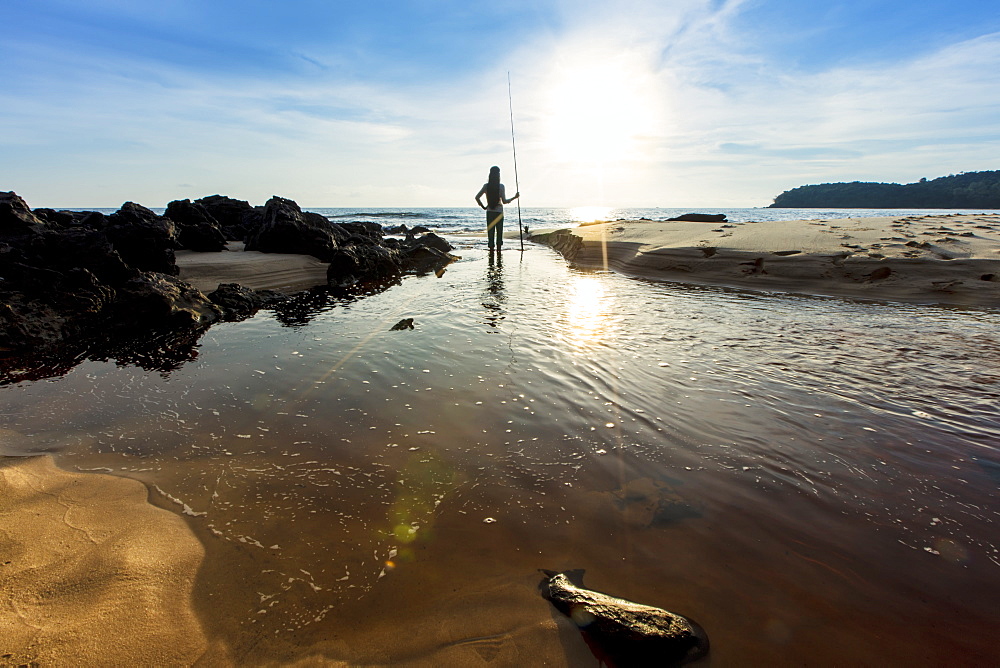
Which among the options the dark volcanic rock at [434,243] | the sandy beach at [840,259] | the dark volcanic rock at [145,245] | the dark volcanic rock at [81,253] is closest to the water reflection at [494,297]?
the sandy beach at [840,259]

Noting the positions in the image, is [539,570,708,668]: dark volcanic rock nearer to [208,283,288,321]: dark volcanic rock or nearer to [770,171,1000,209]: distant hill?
[208,283,288,321]: dark volcanic rock

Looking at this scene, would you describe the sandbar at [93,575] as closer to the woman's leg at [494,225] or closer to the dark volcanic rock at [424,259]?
the dark volcanic rock at [424,259]

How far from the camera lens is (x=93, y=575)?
6.13ft

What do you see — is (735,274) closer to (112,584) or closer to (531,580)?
(531,580)

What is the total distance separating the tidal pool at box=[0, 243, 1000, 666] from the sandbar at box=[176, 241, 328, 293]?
5.74 meters

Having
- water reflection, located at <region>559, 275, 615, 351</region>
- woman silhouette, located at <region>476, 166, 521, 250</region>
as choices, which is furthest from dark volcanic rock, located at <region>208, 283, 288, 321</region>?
woman silhouette, located at <region>476, 166, 521, 250</region>

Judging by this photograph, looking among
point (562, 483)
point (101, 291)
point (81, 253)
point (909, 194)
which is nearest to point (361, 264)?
point (81, 253)

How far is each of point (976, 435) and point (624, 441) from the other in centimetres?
257

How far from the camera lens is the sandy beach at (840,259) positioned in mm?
7383

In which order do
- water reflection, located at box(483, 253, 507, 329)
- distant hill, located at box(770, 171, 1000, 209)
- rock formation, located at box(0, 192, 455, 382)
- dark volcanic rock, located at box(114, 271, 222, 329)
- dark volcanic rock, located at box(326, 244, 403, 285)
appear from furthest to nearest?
distant hill, located at box(770, 171, 1000, 209)
dark volcanic rock, located at box(326, 244, 403, 285)
water reflection, located at box(483, 253, 507, 329)
dark volcanic rock, located at box(114, 271, 222, 329)
rock formation, located at box(0, 192, 455, 382)

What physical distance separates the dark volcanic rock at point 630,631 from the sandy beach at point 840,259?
865cm

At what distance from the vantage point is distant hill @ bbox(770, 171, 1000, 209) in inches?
3241

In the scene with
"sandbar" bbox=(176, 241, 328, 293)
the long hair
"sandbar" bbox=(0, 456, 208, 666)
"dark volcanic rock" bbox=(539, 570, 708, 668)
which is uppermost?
the long hair

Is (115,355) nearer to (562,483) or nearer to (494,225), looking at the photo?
(562,483)
